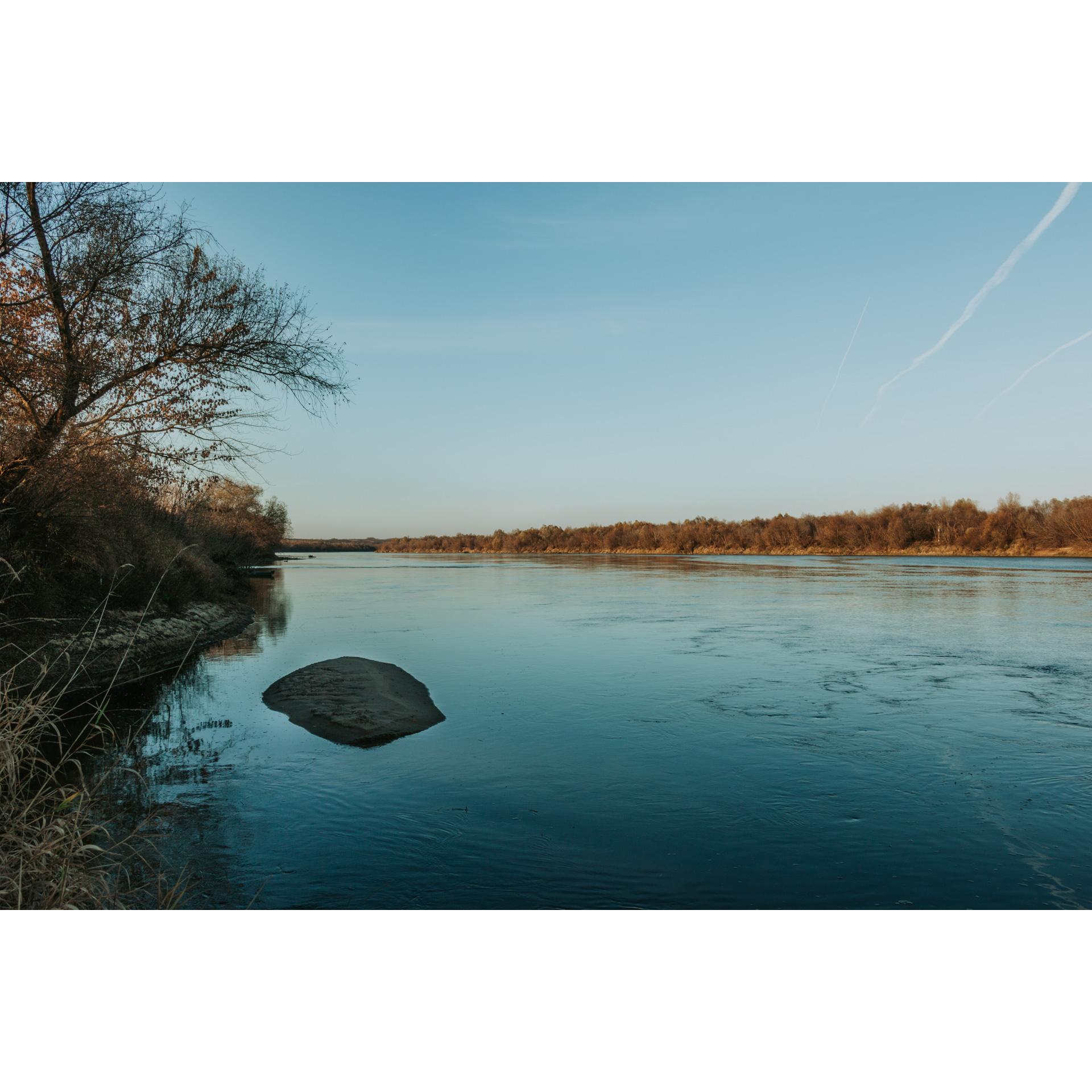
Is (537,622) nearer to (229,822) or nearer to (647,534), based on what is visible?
(229,822)

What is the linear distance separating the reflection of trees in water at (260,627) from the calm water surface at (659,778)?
23cm

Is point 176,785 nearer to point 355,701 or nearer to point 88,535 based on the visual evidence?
point 355,701

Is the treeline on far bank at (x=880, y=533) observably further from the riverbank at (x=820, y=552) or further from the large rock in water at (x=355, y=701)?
the large rock in water at (x=355, y=701)

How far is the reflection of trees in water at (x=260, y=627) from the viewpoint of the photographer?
55.9 ft

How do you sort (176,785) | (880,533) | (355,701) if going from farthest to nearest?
(880,533)
(355,701)
(176,785)

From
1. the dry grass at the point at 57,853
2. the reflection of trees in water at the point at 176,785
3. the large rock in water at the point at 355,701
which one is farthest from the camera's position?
the large rock in water at the point at 355,701

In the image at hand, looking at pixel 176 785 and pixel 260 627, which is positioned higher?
pixel 176 785

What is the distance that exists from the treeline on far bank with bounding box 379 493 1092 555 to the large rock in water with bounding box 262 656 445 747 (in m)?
78.6

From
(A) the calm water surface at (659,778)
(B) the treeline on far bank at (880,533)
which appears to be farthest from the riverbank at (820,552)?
(A) the calm water surface at (659,778)

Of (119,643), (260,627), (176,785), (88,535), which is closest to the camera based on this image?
(176,785)

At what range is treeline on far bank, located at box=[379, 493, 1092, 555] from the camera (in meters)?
73.9

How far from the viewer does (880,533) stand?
305 ft

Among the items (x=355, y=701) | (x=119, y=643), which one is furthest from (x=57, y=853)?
(x=119, y=643)

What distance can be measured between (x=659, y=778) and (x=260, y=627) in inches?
709
